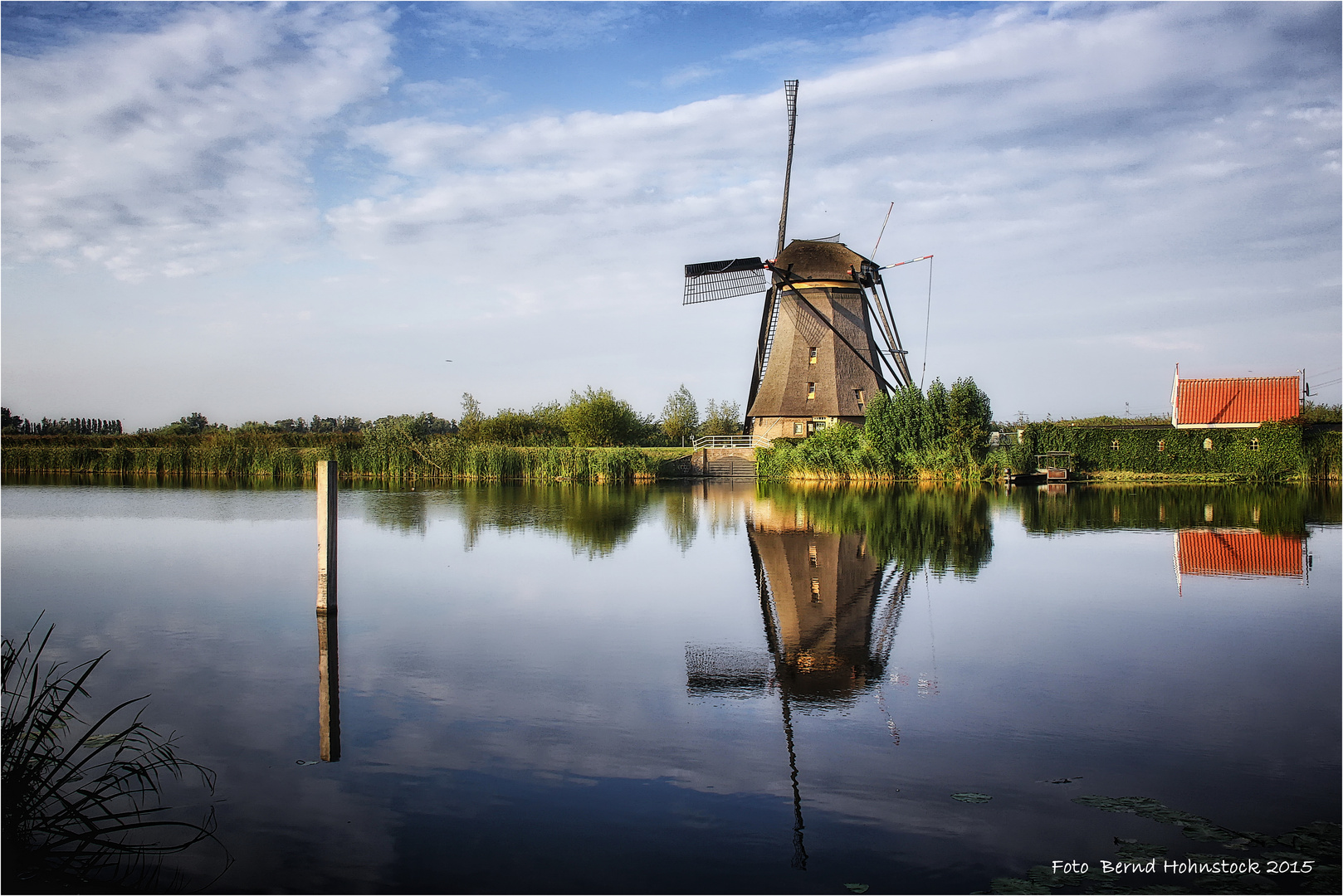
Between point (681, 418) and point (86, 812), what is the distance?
133 ft

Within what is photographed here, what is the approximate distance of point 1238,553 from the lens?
1080cm

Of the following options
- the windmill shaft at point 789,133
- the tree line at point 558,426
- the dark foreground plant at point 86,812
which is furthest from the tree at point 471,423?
the dark foreground plant at point 86,812

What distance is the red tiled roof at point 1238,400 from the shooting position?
1103 inches

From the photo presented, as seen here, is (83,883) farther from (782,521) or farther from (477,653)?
(782,521)

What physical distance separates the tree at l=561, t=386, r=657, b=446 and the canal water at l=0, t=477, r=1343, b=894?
2636cm

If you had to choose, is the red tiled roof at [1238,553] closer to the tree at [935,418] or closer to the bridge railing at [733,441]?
the tree at [935,418]

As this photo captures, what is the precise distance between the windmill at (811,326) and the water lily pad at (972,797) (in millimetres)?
25859

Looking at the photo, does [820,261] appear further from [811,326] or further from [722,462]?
[722,462]

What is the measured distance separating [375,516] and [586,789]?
13.4 metres

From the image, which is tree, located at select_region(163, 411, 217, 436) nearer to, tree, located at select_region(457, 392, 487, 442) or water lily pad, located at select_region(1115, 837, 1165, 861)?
tree, located at select_region(457, 392, 487, 442)

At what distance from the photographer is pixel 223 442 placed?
105 feet

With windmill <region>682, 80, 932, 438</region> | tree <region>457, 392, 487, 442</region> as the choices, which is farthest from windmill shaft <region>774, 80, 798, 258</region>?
tree <region>457, 392, 487, 442</region>

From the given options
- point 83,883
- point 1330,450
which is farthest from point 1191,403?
point 83,883

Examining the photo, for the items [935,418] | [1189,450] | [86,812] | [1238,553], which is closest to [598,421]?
[935,418]
